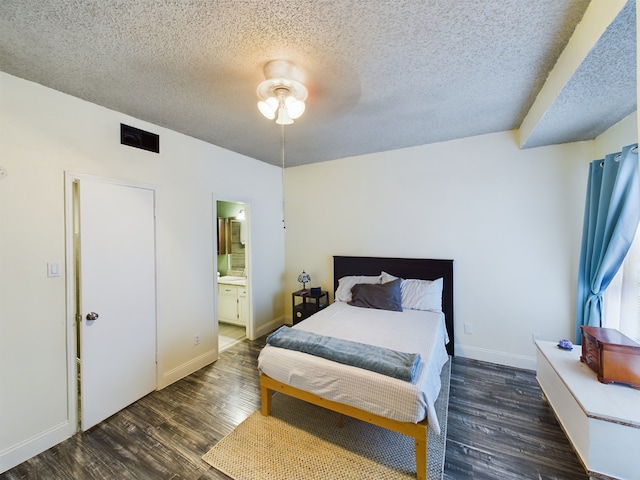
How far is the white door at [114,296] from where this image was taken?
6.79 feet

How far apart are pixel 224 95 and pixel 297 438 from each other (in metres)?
2.72

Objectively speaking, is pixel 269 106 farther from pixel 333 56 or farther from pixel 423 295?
pixel 423 295

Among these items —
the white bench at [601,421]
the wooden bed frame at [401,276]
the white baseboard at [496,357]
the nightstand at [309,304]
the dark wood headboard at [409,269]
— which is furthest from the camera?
the nightstand at [309,304]

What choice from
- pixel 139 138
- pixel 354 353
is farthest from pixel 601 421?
pixel 139 138

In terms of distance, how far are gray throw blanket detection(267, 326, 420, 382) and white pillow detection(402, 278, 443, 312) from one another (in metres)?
1.21

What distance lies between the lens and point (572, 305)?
2672mm

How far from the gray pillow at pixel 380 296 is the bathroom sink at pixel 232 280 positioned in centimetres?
190

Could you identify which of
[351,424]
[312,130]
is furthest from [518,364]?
[312,130]

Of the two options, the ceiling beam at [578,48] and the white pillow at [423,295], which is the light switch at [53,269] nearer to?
the white pillow at [423,295]

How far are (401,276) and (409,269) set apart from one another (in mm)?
142

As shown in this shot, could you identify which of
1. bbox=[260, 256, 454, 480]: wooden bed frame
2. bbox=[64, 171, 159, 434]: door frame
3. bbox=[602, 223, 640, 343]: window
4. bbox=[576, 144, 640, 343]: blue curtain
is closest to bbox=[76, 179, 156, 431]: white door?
bbox=[64, 171, 159, 434]: door frame

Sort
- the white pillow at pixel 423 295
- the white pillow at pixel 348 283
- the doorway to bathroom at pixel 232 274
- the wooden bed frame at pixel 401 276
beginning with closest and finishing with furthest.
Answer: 1. the wooden bed frame at pixel 401 276
2. the white pillow at pixel 423 295
3. the white pillow at pixel 348 283
4. the doorway to bathroom at pixel 232 274

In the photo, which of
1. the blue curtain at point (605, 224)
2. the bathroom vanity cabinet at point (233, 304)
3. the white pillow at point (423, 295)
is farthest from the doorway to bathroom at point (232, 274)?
the blue curtain at point (605, 224)

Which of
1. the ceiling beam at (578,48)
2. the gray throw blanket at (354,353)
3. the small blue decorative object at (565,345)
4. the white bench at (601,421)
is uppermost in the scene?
the ceiling beam at (578,48)
